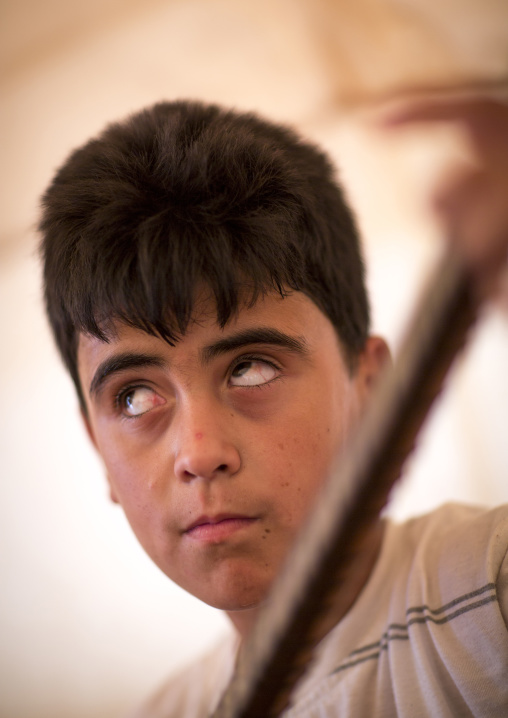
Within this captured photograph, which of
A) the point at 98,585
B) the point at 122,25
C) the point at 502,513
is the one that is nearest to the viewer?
the point at 502,513

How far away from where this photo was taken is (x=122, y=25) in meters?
0.67

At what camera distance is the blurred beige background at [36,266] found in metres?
0.66

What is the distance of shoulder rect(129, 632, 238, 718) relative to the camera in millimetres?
451

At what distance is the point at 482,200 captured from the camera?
0.17m

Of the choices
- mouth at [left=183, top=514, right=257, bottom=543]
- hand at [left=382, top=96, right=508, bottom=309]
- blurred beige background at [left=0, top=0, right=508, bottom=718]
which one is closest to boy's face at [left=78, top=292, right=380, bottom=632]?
mouth at [left=183, top=514, right=257, bottom=543]

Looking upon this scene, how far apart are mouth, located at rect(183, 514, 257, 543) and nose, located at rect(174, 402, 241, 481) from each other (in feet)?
0.07

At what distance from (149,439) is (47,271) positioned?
127mm

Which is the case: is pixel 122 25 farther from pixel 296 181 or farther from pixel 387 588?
pixel 387 588

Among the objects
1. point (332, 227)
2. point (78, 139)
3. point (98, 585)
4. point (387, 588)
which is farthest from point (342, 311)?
point (98, 585)

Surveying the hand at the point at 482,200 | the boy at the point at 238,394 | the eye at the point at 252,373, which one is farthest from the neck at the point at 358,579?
the hand at the point at 482,200

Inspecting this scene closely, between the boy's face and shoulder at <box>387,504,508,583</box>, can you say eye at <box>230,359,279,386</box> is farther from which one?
shoulder at <box>387,504,508,583</box>

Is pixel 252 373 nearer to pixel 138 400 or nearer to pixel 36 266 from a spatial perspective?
pixel 138 400

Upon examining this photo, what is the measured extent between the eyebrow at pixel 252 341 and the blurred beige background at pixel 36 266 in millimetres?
331

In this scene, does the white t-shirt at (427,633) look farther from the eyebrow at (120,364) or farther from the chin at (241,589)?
the eyebrow at (120,364)
